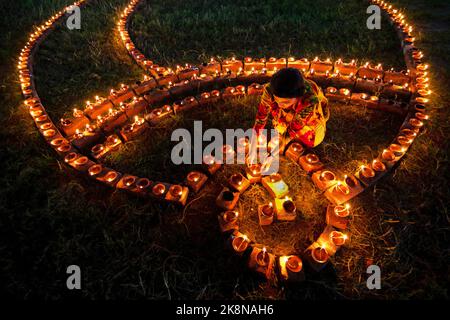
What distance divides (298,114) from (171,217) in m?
2.19

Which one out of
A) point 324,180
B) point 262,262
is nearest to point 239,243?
point 262,262

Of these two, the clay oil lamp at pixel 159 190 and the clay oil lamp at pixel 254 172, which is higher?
the clay oil lamp at pixel 254 172

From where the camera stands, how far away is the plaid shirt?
12.2ft

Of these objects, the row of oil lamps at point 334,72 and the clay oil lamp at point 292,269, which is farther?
the row of oil lamps at point 334,72

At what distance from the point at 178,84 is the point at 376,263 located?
4335mm

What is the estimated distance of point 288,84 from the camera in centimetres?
319

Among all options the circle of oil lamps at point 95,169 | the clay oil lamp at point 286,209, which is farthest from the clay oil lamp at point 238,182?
the circle of oil lamps at point 95,169

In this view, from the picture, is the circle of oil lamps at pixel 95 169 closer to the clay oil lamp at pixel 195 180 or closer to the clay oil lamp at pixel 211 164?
the clay oil lamp at pixel 195 180

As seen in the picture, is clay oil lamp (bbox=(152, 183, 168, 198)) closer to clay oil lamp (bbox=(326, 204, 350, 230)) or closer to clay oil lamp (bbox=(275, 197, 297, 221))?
clay oil lamp (bbox=(275, 197, 297, 221))

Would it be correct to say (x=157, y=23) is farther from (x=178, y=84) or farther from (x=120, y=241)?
(x=120, y=241)

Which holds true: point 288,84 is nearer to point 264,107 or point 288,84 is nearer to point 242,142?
point 264,107

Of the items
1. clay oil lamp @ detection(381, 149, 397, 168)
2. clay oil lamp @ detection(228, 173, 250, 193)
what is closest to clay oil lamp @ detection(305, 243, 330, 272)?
clay oil lamp @ detection(228, 173, 250, 193)

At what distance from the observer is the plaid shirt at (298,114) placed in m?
3.71

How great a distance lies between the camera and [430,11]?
7.73m
